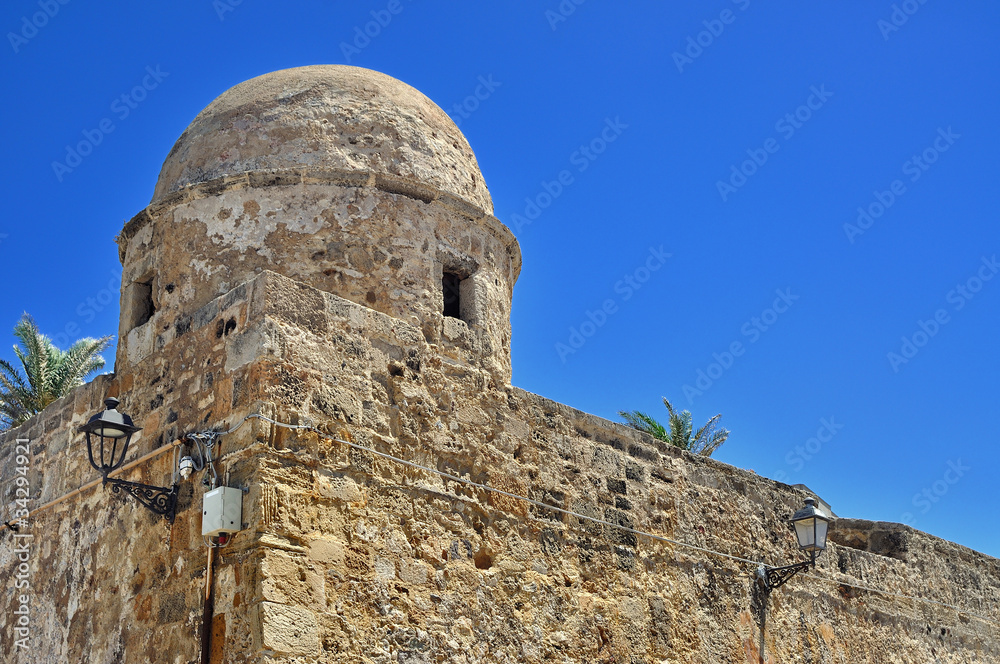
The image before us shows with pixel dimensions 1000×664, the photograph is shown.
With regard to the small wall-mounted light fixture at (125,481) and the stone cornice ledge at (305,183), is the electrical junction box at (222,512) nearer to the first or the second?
the small wall-mounted light fixture at (125,481)

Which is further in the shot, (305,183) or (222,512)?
(305,183)

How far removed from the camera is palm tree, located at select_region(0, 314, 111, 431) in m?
16.4

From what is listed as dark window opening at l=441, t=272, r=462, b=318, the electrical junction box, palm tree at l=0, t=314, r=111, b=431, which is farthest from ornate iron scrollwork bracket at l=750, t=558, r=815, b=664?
palm tree at l=0, t=314, r=111, b=431

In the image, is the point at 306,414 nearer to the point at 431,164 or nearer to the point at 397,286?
the point at 397,286

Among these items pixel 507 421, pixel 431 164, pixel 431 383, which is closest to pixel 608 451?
pixel 507 421

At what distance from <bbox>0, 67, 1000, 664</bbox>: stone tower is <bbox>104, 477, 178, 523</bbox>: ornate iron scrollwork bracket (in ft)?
0.24

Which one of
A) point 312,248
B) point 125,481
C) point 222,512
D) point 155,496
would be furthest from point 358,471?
point 312,248

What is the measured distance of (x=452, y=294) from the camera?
23.7 feet

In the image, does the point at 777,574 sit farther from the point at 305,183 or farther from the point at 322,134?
the point at 322,134

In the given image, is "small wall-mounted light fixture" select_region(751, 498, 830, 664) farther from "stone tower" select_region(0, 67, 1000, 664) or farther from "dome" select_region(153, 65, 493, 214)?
"dome" select_region(153, 65, 493, 214)

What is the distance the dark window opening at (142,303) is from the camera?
22.6 ft

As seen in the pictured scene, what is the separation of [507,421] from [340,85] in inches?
121

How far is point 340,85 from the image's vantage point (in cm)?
755

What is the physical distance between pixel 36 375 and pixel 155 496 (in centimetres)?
1278
